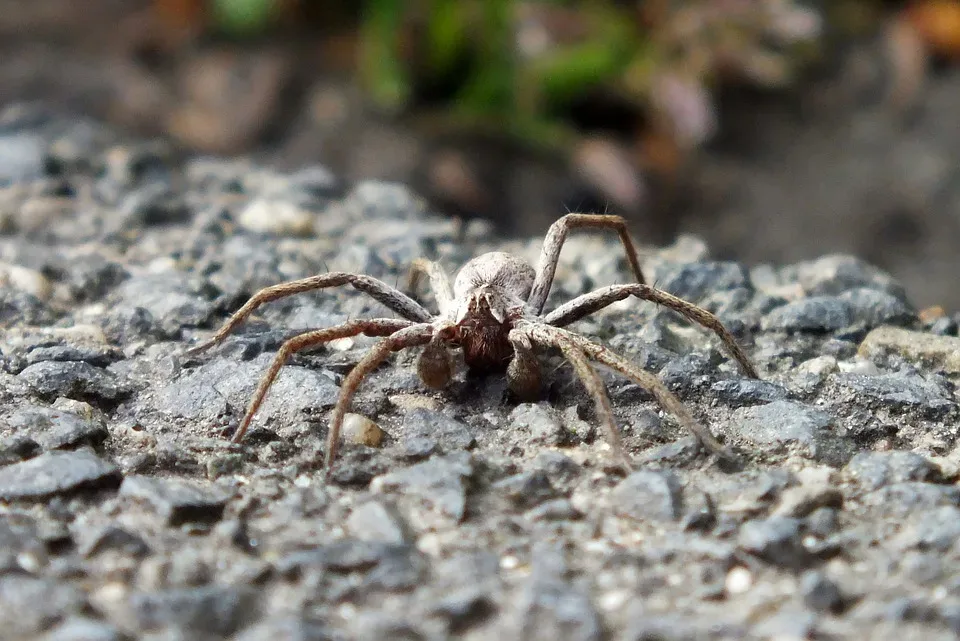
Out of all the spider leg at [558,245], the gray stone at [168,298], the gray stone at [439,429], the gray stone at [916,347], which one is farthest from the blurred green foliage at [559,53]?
the gray stone at [439,429]

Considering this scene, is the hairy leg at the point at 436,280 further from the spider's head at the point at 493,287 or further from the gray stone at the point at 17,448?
the gray stone at the point at 17,448

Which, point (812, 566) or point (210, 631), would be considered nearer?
point (210, 631)

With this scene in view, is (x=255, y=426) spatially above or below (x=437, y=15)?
below

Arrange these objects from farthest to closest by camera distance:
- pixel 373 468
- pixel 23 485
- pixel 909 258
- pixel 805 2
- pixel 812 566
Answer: pixel 805 2
pixel 909 258
pixel 373 468
pixel 23 485
pixel 812 566

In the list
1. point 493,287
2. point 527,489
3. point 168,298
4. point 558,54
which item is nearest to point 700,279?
point 493,287

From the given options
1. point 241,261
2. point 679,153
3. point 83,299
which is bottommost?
point 83,299


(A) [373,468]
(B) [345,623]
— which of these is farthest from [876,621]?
(A) [373,468]

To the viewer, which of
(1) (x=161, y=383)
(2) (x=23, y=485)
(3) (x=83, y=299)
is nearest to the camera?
(2) (x=23, y=485)

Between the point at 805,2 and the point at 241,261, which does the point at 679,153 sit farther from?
the point at 241,261
